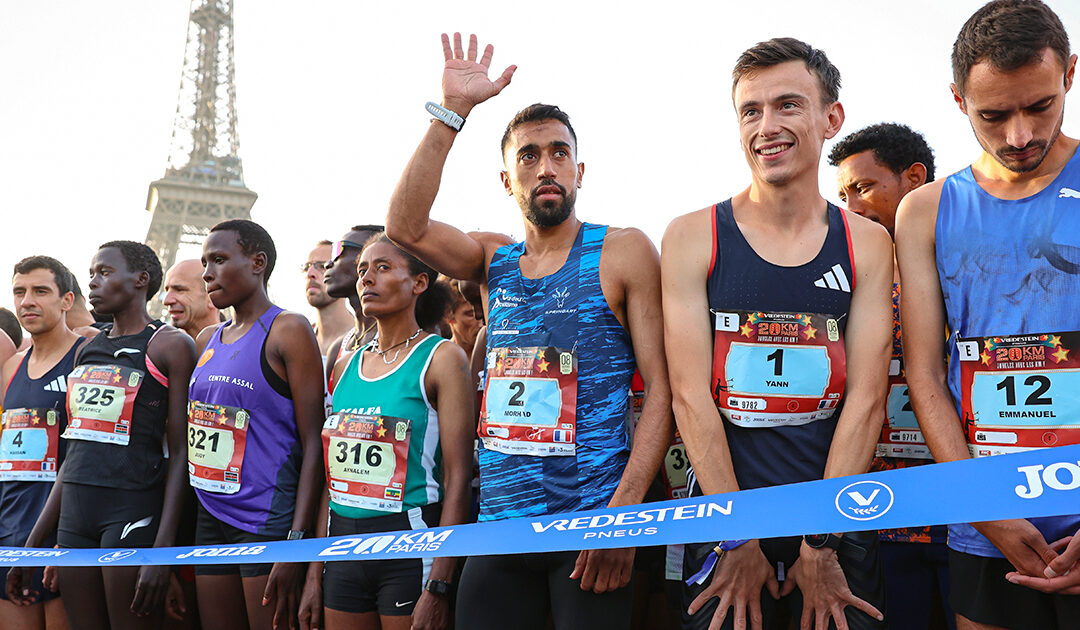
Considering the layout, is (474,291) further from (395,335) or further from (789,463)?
(789,463)

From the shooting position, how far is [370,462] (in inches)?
136

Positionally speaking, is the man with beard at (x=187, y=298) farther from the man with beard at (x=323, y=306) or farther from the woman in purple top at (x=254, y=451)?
the woman in purple top at (x=254, y=451)

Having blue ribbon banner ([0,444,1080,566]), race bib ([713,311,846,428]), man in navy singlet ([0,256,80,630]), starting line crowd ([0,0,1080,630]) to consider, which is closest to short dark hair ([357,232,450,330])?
starting line crowd ([0,0,1080,630])

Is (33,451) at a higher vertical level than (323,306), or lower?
lower

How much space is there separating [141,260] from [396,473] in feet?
8.37

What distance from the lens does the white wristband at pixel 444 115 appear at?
3.10 meters

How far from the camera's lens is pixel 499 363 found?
2.97m

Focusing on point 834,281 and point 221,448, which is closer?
point 834,281

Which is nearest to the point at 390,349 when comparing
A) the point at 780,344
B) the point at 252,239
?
the point at 252,239

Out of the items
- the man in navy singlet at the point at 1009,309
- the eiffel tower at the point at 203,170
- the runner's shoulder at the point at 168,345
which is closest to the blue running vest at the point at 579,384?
the man in navy singlet at the point at 1009,309

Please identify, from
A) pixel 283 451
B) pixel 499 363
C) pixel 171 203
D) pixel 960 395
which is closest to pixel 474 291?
pixel 283 451

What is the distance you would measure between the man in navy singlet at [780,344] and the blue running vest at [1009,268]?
201mm

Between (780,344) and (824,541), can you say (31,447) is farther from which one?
(824,541)

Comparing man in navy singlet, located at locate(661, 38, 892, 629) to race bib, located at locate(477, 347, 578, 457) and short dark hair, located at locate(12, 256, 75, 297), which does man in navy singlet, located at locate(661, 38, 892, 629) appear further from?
short dark hair, located at locate(12, 256, 75, 297)
